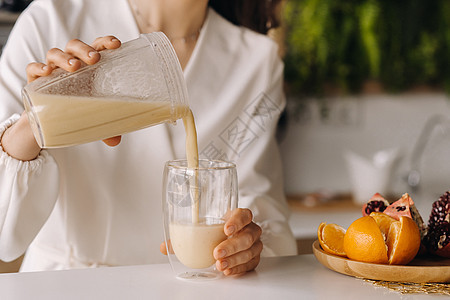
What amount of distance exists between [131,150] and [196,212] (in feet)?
1.79

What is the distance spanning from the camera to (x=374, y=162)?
2.89 m

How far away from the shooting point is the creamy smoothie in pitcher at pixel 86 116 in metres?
0.80

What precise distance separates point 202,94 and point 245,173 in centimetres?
22

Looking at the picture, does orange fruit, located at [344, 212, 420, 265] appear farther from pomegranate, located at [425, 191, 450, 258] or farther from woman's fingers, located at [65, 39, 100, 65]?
woman's fingers, located at [65, 39, 100, 65]

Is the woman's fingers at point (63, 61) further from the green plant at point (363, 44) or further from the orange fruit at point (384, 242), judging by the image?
the green plant at point (363, 44)

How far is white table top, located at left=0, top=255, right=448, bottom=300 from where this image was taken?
31.4 inches

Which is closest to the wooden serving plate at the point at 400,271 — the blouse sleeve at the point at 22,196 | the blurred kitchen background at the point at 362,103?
the blouse sleeve at the point at 22,196

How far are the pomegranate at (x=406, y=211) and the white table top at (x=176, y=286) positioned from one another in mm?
126

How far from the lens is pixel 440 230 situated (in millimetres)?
903

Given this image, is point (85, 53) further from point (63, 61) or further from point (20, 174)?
point (20, 174)

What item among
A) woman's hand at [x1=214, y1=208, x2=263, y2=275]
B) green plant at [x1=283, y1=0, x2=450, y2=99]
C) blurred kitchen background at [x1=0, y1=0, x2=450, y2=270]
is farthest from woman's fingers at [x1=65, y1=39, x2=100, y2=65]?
green plant at [x1=283, y1=0, x2=450, y2=99]

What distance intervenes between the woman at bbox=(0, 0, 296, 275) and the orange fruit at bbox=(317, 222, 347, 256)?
31cm

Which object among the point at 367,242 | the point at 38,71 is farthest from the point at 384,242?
the point at 38,71

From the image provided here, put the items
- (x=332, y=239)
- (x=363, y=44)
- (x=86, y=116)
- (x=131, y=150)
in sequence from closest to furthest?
(x=86, y=116) → (x=332, y=239) → (x=131, y=150) → (x=363, y=44)
